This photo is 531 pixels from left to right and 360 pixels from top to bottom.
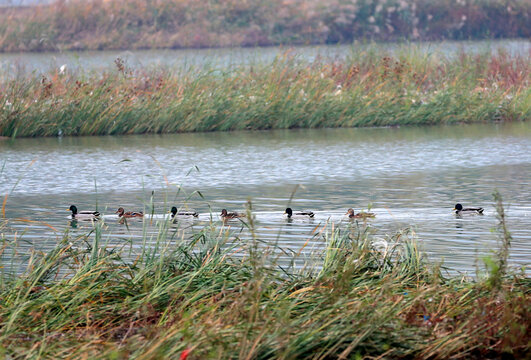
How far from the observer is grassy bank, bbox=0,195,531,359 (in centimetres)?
570

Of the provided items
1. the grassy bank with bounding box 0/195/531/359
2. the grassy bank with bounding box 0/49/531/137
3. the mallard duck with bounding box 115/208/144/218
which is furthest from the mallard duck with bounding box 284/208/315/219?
the grassy bank with bounding box 0/49/531/137

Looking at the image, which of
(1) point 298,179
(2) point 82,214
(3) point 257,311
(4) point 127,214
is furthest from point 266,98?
(3) point 257,311

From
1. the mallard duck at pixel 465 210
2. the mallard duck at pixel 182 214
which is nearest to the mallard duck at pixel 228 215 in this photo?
the mallard duck at pixel 182 214

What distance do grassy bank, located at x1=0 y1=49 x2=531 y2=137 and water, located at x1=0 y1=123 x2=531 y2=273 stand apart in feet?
1.85

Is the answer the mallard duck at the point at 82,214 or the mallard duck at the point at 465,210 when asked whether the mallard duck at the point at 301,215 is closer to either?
the mallard duck at the point at 465,210

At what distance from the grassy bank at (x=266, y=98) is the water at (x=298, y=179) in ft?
1.85

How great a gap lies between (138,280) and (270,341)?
5.93 feet

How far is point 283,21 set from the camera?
5503cm

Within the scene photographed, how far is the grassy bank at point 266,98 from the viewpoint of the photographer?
72.8 feet

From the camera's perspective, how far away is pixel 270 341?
5629 millimetres

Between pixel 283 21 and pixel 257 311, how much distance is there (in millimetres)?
50133

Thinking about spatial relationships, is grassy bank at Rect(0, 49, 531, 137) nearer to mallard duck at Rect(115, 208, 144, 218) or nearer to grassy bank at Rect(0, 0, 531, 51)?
mallard duck at Rect(115, 208, 144, 218)

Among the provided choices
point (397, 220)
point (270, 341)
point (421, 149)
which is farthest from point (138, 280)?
point (421, 149)

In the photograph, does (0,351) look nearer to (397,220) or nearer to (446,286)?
(446,286)
